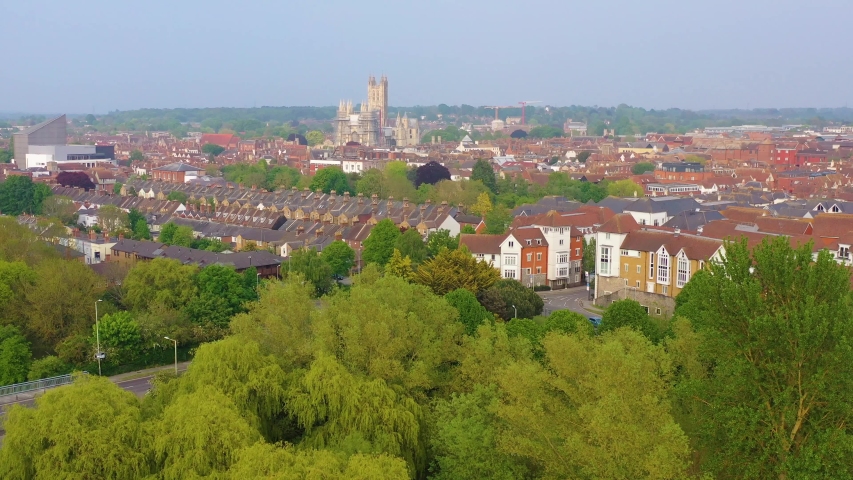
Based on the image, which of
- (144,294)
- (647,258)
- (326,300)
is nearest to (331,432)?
(326,300)

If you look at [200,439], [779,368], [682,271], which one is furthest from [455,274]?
[779,368]

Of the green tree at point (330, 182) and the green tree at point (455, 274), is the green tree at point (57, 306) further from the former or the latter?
the green tree at point (330, 182)

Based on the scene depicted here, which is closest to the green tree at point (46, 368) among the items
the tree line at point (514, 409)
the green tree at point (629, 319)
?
the tree line at point (514, 409)

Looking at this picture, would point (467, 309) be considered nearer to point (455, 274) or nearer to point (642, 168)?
point (455, 274)

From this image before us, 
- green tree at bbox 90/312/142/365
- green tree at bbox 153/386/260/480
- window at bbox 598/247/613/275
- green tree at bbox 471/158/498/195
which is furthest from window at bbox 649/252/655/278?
green tree at bbox 471/158/498/195

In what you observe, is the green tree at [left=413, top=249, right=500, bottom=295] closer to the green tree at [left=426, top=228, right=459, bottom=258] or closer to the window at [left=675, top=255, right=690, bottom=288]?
the green tree at [left=426, top=228, right=459, bottom=258]

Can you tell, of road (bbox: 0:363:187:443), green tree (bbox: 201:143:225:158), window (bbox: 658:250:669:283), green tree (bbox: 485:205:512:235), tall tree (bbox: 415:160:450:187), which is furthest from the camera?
green tree (bbox: 201:143:225:158)

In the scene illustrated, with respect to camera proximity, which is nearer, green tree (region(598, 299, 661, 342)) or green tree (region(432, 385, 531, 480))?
green tree (region(432, 385, 531, 480))
